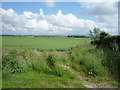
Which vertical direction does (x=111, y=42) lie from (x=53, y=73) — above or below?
above

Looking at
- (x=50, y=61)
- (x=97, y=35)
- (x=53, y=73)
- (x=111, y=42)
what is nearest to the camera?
(x=53, y=73)

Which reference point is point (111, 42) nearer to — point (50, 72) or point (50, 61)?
point (50, 61)

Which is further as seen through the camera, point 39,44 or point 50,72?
point 39,44

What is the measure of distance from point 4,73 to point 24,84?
97cm

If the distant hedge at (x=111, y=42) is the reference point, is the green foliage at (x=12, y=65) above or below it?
below

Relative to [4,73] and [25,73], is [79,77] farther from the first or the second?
[4,73]

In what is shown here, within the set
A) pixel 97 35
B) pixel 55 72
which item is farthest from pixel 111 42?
pixel 55 72

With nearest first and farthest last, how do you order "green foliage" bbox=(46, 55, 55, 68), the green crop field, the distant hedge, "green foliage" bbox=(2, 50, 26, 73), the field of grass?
1. the field of grass
2. "green foliage" bbox=(2, 50, 26, 73)
3. "green foliage" bbox=(46, 55, 55, 68)
4. the distant hedge
5. the green crop field

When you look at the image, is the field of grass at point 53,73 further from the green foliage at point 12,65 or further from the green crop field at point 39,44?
the green crop field at point 39,44

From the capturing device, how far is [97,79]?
12.6 feet

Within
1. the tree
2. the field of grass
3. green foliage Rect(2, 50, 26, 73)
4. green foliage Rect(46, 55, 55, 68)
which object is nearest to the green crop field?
the tree

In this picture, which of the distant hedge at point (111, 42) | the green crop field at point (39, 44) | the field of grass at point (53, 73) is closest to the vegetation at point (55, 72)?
the field of grass at point (53, 73)

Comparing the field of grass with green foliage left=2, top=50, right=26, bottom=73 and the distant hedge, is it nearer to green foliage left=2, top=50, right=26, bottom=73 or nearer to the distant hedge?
green foliage left=2, top=50, right=26, bottom=73

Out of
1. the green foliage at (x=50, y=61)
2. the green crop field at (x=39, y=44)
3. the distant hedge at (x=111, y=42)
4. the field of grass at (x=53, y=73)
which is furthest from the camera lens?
the green crop field at (x=39, y=44)
